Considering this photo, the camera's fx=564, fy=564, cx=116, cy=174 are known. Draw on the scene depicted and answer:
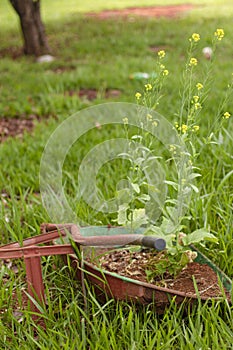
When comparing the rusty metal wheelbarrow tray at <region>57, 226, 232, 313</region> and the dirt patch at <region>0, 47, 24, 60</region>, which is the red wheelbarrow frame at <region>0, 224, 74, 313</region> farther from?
the dirt patch at <region>0, 47, 24, 60</region>

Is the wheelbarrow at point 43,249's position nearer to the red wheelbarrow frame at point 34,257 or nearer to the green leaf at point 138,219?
the red wheelbarrow frame at point 34,257

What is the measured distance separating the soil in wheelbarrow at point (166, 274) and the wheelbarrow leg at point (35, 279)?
8.8 inches

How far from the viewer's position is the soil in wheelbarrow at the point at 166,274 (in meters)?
1.98

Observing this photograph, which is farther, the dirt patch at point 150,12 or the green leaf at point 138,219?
the dirt patch at point 150,12

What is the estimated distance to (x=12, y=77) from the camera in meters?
5.59

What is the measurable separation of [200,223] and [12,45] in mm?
5920

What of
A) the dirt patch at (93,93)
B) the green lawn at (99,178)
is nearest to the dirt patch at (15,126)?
the green lawn at (99,178)

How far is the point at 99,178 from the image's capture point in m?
3.05

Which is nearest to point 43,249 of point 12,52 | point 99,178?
point 99,178

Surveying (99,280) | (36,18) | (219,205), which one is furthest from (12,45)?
(99,280)

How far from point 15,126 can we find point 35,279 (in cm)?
251

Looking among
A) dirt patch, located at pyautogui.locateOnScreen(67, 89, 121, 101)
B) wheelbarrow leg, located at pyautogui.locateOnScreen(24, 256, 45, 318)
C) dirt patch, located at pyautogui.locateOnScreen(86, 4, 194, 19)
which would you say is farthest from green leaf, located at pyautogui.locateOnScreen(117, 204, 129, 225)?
dirt patch, located at pyautogui.locateOnScreen(86, 4, 194, 19)

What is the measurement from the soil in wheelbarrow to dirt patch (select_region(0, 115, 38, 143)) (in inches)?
81.3

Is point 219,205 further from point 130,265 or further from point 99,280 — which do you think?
point 99,280
